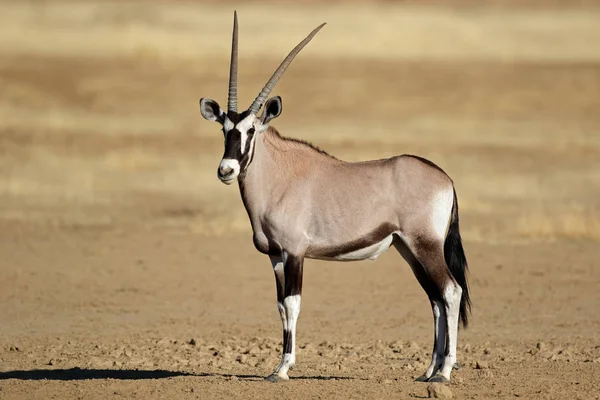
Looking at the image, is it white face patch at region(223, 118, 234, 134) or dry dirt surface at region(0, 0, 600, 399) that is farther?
dry dirt surface at region(0, 0, 600, 399)

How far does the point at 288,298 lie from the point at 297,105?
22.4 metres

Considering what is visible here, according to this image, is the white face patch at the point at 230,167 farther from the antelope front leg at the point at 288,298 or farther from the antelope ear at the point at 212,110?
the antelope front leg at the point at 288,298

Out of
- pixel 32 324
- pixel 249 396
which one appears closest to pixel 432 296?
pixel 249 396

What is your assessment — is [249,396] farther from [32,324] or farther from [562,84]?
[562,84]

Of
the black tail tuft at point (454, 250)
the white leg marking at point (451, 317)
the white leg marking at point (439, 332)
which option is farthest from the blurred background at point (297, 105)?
the white leg marking at point (451, 317)

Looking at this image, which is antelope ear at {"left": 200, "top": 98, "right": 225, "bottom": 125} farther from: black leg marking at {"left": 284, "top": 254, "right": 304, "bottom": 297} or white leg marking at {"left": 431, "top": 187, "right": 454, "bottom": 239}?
white leg marking at {"left": 431, "top": 187, "right": 454, "bottom": 239}

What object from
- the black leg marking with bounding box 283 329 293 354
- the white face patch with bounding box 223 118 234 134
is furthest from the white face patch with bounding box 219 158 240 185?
the black leg marking with bounding box 283 329 293 354

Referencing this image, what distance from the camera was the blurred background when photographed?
21797mm

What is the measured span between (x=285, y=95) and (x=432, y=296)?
22.9m

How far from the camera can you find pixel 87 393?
10094 mm

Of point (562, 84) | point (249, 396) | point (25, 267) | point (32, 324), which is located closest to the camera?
point (249, 396)

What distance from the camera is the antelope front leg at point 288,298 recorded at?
9.98 m

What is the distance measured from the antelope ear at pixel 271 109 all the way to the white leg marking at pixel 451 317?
6.41 ft

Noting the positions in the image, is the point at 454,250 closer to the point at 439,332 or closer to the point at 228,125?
the point at 439,332
